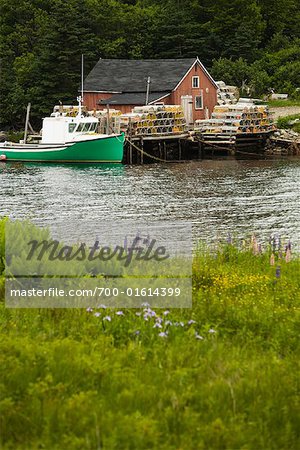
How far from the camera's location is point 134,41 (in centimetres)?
6900

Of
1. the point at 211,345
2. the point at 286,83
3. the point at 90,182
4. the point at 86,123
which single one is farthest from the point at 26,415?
the point at 286,83

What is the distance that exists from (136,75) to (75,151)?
486 inches

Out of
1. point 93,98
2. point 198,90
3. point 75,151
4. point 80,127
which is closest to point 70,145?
point 75,151

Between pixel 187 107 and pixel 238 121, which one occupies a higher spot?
pixel 187 107

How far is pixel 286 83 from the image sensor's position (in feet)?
210

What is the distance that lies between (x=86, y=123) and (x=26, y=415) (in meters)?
44.2

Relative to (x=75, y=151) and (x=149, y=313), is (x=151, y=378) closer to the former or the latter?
(x=149, y=313)

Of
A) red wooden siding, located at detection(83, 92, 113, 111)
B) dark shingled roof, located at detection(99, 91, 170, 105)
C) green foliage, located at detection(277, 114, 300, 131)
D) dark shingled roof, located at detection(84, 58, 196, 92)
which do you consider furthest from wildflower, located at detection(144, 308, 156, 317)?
red wooden siding, located at detection(83, 92, 113, 111)

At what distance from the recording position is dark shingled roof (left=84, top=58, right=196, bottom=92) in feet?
190

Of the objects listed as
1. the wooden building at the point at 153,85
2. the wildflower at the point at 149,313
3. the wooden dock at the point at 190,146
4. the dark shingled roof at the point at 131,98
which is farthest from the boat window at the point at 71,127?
the wildflower at the point at 149,313

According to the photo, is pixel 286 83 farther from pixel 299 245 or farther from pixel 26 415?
pixel 26 415

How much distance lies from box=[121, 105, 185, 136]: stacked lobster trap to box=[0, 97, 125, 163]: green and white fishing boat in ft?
6.93

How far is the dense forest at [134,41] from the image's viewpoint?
61025mm

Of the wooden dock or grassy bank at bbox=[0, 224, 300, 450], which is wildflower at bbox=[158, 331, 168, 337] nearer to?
grassy bank at bbox=[0, 224, 300, 450]
